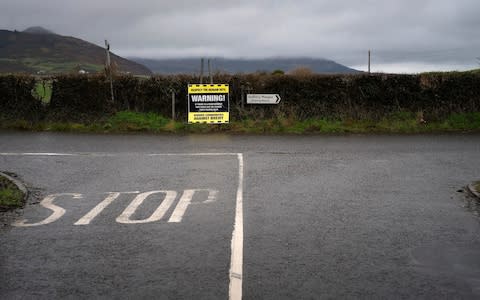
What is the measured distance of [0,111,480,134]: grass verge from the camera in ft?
68.9

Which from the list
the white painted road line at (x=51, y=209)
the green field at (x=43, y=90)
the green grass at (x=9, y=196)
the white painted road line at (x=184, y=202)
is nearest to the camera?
the white painted road line at (x=51, y=209)

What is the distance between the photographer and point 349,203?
8.91m

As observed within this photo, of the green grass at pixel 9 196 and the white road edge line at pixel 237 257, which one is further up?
the green grass at pixel 9 196

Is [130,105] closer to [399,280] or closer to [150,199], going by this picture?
[150,199]

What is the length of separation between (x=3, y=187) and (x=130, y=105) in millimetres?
13355

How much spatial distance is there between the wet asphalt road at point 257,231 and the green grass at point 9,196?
0.28 metres

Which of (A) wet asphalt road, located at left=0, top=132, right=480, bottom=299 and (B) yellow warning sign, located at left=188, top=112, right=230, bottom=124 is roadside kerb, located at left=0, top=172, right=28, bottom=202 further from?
(B) yellow warning sign, located at left=188, top=112, right=230, bottom=124

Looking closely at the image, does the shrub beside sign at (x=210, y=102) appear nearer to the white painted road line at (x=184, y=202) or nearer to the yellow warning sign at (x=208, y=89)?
the yellow warning sign at (x=208, y=89)

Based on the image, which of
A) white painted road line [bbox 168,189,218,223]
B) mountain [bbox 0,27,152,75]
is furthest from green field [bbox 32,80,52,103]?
mountain [bbox 0,27,152,75]

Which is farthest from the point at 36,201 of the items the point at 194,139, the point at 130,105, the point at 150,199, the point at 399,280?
the point at 130,105

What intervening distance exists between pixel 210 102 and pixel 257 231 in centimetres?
1518

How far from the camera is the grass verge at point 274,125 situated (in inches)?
827

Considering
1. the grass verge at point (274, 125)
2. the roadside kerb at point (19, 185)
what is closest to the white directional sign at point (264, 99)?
the grass verge at point (274, 125)

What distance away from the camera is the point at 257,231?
7.14 meters
